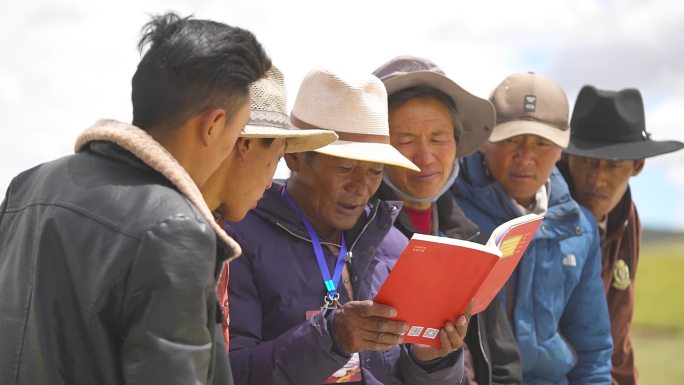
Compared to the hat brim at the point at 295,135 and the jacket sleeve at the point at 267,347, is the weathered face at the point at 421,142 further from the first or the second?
the jacket sleeve at the point at 267,347

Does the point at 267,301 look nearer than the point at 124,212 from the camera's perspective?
No

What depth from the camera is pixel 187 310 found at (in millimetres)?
1591

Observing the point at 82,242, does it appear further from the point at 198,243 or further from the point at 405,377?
the point at 405,377

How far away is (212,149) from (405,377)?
3.93 ft

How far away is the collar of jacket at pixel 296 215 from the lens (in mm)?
2766

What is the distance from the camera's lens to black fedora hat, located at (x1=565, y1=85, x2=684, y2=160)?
458 centimetres

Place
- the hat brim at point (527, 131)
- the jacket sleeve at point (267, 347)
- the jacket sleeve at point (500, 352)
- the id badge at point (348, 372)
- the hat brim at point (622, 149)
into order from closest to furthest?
the jacket sleeve at point (267, 347) < the id badge at point (348, 372) < the jacket sleeve at point (500, 352) < the hat brim at point (527, 131) < the hat brim at point (622, 149)

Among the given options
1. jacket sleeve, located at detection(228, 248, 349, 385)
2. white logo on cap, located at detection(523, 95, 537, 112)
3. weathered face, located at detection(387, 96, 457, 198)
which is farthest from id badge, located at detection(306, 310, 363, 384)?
white logo on cap, located at detection(523, 95, 537, 112)

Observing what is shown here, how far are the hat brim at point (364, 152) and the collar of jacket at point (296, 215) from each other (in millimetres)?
156

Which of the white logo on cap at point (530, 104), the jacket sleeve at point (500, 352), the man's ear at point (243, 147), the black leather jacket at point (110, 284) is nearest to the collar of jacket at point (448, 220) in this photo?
the jacket sleeve at point (500, 352)

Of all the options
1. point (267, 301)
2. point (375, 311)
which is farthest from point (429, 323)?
point (267, 301)

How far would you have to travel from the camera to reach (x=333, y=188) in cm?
285

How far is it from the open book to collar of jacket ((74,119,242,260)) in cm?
71

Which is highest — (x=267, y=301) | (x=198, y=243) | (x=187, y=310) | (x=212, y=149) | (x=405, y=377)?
(x=212, y=149)
